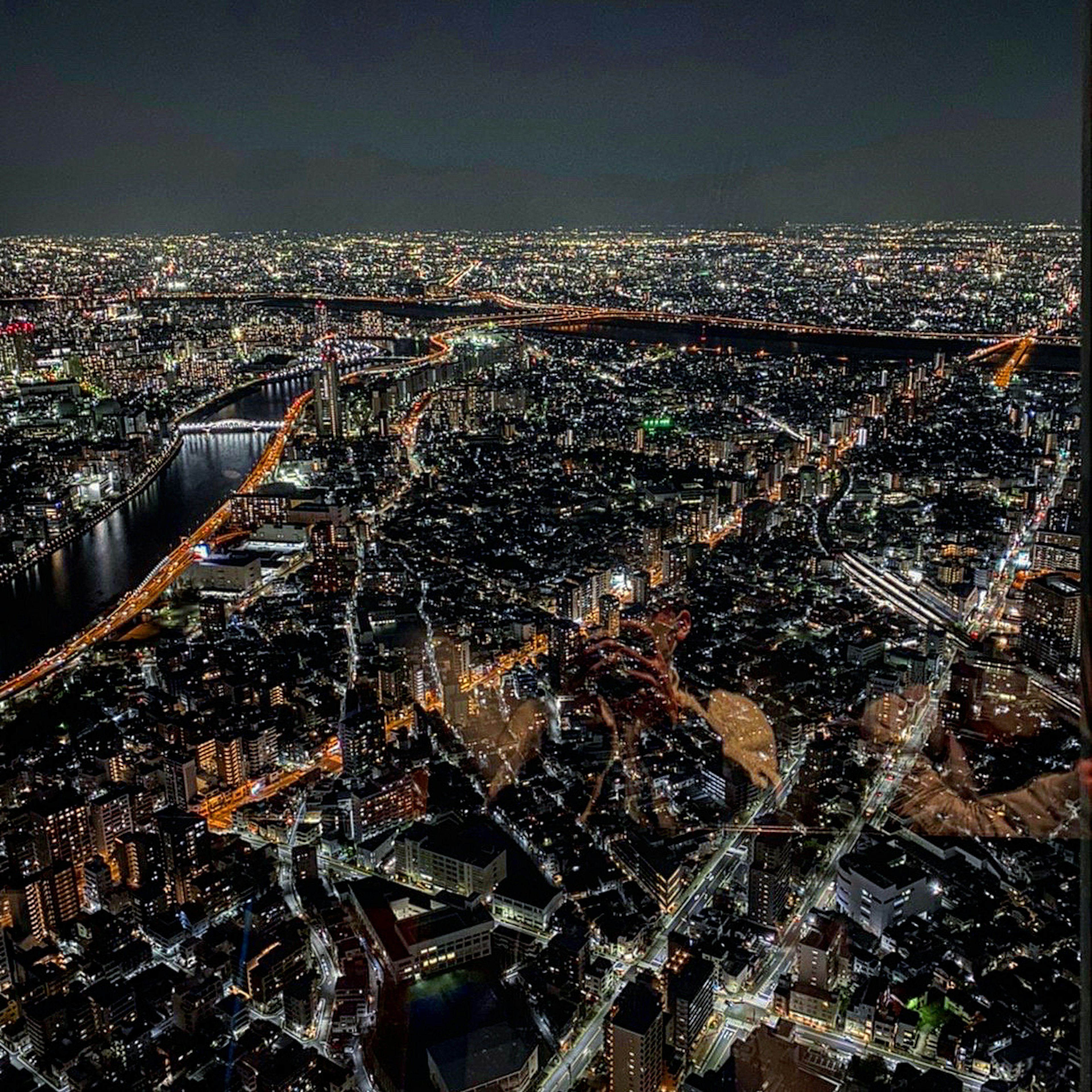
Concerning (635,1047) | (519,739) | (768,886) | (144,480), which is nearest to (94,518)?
(144,480)

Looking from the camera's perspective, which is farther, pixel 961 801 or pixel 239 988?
pixel 961 801

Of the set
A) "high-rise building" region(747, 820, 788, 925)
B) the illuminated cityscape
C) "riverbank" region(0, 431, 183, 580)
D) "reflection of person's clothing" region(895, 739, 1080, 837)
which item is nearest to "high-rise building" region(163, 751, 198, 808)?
the illuminated cityscape

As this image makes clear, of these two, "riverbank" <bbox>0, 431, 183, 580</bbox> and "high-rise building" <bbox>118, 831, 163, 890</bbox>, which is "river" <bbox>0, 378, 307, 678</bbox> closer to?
"riverbank" <bbox>0, 431, 183, 580</bbox>

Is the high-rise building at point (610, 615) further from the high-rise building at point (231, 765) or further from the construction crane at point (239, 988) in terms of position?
the construction crane at point (239, 988)

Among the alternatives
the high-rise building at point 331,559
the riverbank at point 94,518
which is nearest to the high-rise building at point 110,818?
the high-rise building at point 331,559

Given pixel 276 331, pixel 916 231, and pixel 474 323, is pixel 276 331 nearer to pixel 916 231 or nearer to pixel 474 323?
pixel 474 323

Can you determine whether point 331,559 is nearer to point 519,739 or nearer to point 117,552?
point 117,552

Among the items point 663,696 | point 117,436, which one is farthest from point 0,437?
point 663,696
